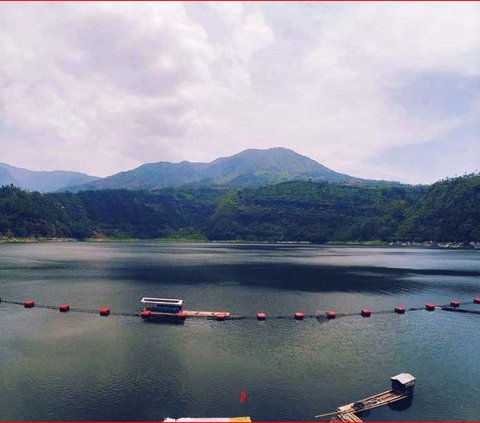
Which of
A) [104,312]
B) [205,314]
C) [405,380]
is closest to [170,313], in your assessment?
[205,314]

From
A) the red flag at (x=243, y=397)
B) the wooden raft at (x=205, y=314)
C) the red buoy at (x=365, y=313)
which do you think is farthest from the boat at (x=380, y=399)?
the wooden raft at (x=205, y=314)

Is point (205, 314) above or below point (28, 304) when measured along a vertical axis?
above

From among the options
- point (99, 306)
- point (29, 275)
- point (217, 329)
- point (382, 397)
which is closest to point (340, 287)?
point (217, 329)

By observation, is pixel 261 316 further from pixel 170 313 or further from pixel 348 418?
pixel 348 418

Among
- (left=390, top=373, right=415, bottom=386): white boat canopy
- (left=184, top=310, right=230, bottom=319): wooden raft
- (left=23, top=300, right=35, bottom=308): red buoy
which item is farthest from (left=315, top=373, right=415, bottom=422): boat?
(left=23, top=300, right=35, bottom=308): red buoy

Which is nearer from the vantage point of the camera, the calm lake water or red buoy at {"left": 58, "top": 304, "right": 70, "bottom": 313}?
the calm lake water

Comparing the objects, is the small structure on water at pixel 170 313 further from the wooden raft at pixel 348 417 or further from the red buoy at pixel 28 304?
the wooden raft at pixel 348 417

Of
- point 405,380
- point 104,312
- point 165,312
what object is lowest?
point 104,312

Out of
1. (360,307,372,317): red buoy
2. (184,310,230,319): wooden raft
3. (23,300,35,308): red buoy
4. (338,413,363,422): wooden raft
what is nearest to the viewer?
(338,413,363,422): wooden raft

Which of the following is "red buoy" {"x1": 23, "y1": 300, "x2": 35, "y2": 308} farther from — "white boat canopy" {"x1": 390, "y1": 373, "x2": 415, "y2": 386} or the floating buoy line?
"white boat canopy" {"x1": 390, "y1": 373, "x2": 415, "y2": 386}

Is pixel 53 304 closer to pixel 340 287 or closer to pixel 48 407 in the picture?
pixel 48 407

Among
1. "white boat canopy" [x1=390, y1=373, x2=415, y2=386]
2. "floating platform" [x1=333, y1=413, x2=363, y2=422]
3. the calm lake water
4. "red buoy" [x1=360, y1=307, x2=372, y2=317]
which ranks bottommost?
the calm lake water
